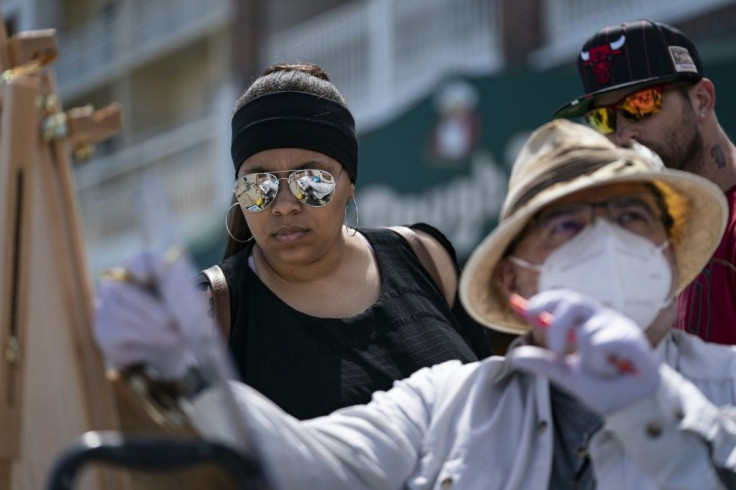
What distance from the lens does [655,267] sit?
2.34 m

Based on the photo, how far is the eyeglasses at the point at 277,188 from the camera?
3.26 meters

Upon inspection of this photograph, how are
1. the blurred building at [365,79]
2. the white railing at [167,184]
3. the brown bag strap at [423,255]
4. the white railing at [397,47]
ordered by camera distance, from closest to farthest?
the brown bag strap at [423,255] < the blurred building at [365,79] < the white railing at [397,47] < the white railing at [167,184]

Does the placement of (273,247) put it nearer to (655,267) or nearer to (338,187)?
(338,187)

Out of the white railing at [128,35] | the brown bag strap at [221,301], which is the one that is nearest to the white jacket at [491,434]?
the brown bag strap at [221,301]

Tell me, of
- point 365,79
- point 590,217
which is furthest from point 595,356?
point 365,79

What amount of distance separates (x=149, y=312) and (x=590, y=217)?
2.72 ft

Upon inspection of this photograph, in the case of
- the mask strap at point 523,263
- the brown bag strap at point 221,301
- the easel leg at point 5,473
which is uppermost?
the mask strap at point 523,263

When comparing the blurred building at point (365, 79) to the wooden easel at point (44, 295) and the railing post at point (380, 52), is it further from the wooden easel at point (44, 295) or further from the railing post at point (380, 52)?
the wooden easel at point (44, 295)

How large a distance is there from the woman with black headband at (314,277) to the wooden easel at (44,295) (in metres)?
1.07

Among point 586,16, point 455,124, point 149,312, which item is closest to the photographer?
point 149,312

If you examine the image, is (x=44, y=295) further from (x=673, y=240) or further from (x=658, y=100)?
(x=658, y=100)

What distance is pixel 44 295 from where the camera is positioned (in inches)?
79.9

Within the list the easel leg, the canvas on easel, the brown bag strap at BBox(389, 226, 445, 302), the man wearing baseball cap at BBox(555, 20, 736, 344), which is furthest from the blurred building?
the easel leg

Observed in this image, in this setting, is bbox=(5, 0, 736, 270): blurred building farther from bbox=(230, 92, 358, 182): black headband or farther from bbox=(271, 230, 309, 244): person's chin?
bbox=(271, 230, 309, 244): person's chin
